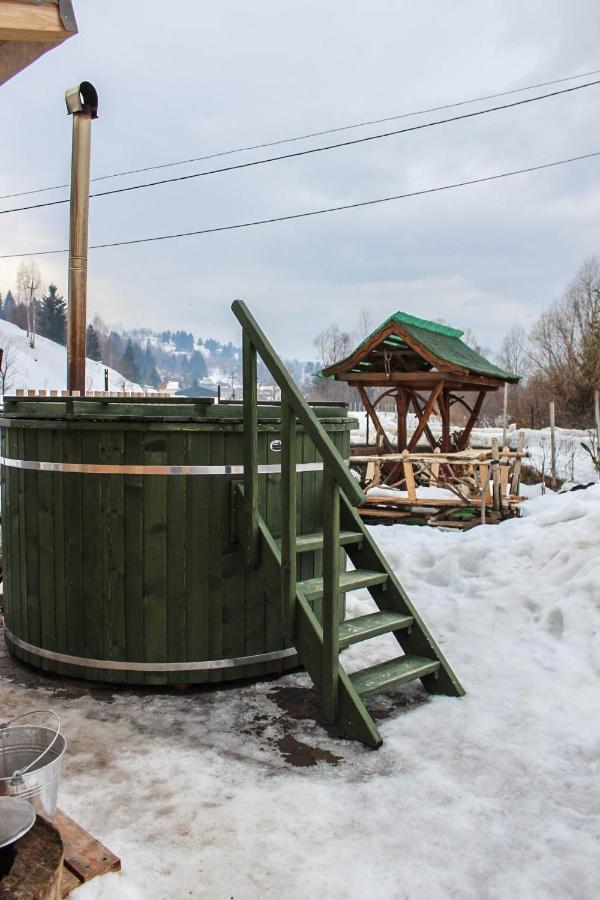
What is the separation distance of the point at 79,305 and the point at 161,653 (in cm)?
592

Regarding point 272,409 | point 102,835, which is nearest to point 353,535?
point 272,409

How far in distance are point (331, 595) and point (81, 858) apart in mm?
1641

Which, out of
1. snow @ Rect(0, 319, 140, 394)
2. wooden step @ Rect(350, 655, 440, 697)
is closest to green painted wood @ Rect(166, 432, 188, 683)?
wooden step @ Rect(350, 655, 440, 697)

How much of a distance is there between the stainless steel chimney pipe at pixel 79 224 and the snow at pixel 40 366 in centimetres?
4951

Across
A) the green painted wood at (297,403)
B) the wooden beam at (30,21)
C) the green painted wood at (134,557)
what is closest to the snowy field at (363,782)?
the green painted wood at (134,557)

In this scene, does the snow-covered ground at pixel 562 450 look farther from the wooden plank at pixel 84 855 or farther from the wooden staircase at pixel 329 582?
the wooden plank at pixel 84 855

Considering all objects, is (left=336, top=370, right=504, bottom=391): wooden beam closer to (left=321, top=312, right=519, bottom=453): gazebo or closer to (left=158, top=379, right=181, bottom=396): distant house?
(left=321, top=312, right=519, bottom=453): gazebo

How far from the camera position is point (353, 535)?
168 inches

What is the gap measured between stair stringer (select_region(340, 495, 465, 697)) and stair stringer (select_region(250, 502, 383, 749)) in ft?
2.08

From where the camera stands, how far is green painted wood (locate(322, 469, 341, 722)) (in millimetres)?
3555

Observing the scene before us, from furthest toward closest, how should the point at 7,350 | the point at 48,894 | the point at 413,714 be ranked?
the point at 7,350
the point at 413,714
the point at 48,894

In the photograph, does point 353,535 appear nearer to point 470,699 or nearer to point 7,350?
point 470,699

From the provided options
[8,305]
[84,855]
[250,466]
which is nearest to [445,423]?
[250,466]

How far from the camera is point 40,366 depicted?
7175cm
